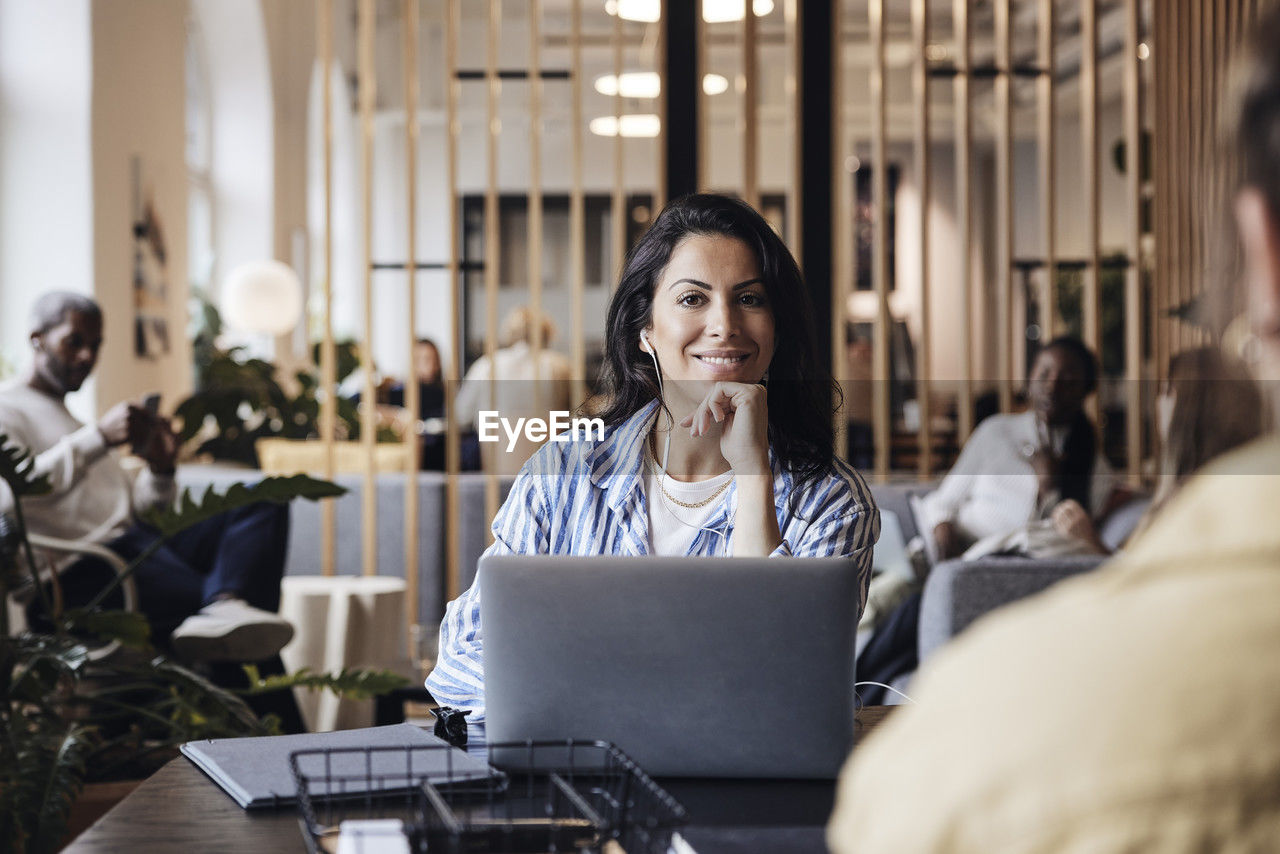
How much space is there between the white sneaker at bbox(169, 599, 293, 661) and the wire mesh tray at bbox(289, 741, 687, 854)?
2.16m

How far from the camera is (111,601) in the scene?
11.0 ft

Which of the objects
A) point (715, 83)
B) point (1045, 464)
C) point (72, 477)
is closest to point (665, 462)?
point (72, 477)

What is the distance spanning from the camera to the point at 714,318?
1703 millimetres

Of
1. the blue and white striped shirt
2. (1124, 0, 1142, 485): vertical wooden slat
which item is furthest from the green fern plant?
(1124, 0, 1142, 485): vertical wooden slat

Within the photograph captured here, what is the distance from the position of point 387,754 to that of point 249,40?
8145 mm

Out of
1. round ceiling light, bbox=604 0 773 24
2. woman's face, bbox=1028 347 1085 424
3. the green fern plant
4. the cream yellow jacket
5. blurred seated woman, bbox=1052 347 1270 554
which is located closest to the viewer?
the cream yellow jacket

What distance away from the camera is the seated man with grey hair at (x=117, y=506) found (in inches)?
129

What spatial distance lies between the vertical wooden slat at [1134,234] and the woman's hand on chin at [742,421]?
3.14 metres

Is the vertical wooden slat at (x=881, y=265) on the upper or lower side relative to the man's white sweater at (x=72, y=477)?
upper

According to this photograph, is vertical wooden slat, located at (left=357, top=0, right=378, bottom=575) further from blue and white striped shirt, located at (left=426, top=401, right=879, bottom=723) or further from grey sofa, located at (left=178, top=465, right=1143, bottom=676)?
blue and white striped shirt, located at (left=426, top=401, right=879, bottom=723)

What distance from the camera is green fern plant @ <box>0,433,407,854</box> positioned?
2199 millimetres

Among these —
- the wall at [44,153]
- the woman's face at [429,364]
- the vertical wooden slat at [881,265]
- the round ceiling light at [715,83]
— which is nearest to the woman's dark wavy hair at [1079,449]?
the vertical wooden slat at [881,265]

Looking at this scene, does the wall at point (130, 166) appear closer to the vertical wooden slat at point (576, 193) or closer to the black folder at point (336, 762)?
the vertical wooden slat at point (576, 193)

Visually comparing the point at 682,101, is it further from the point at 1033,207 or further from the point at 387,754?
the point at 1033,207
